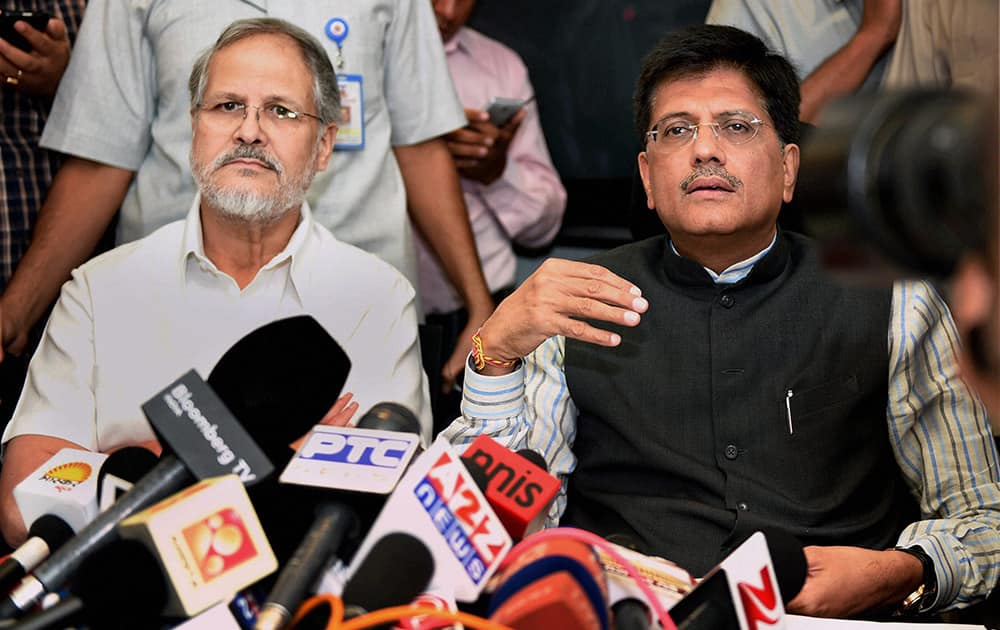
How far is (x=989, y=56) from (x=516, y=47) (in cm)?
304

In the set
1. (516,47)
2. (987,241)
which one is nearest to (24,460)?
(987,241)

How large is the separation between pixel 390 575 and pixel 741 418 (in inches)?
37.6

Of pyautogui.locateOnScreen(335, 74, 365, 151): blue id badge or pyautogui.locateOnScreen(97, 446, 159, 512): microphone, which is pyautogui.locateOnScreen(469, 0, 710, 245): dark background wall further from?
pyautogui.locateOnScreen(97, 446, 159, 512): microphone

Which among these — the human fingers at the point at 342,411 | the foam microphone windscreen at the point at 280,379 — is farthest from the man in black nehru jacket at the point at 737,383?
the foam microphone windscreen at the point at 280,379

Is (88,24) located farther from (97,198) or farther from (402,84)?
(402,84)

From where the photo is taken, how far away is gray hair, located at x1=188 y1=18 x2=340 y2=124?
2.14 meters

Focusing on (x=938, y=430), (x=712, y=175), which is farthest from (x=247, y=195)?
(x=938, y=430)

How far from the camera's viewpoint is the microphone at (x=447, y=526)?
90cm

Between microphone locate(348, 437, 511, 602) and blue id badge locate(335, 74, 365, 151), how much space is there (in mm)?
1641

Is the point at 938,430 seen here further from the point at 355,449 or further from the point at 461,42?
the point at 461,42

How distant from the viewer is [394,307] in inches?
83.9

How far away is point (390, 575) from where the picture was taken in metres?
0.85

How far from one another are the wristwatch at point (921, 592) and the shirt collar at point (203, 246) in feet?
4.28

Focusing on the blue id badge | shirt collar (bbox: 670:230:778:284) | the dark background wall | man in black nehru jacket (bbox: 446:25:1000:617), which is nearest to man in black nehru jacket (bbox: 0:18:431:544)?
the blue id badge
